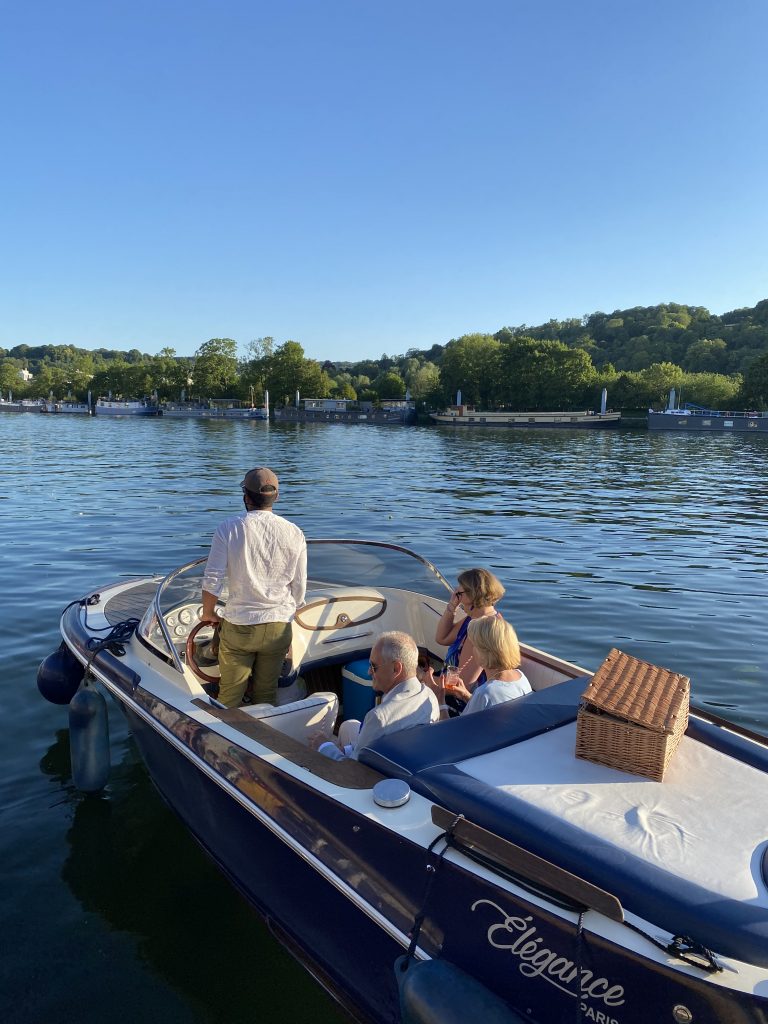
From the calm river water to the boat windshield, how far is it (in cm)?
131

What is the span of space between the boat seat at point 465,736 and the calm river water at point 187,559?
141cm

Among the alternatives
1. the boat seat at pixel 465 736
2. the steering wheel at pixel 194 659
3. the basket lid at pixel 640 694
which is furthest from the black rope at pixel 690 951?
the steering wheel at pixel 194 659

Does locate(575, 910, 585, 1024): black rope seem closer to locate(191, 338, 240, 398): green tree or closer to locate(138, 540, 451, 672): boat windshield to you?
locate(138, 540, 451, 672): boat windshield

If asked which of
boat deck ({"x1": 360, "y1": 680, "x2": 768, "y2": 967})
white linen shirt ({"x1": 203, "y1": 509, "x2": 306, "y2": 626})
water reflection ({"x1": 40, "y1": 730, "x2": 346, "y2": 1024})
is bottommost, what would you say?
water reflection ({"x1": 40, "y1": 730, "x2": 346, "y2": 1024})

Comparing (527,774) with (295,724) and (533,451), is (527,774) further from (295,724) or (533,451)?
(533,451)

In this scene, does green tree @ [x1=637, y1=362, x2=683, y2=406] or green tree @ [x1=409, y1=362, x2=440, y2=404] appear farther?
green tree @ [x1=409, y1=362, x2=440, y2=404]

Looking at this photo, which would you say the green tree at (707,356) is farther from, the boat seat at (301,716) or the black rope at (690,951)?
the black rope at (690,951)

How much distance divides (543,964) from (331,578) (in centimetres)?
387

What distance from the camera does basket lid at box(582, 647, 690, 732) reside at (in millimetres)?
2818

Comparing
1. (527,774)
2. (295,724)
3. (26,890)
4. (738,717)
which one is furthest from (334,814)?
(738,717)

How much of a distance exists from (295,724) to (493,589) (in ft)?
4.81

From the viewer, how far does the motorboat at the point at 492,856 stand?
7.04 feet

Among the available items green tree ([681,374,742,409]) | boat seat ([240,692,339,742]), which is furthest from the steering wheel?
green tree ([681,374,742,409])

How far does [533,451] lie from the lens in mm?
43188
